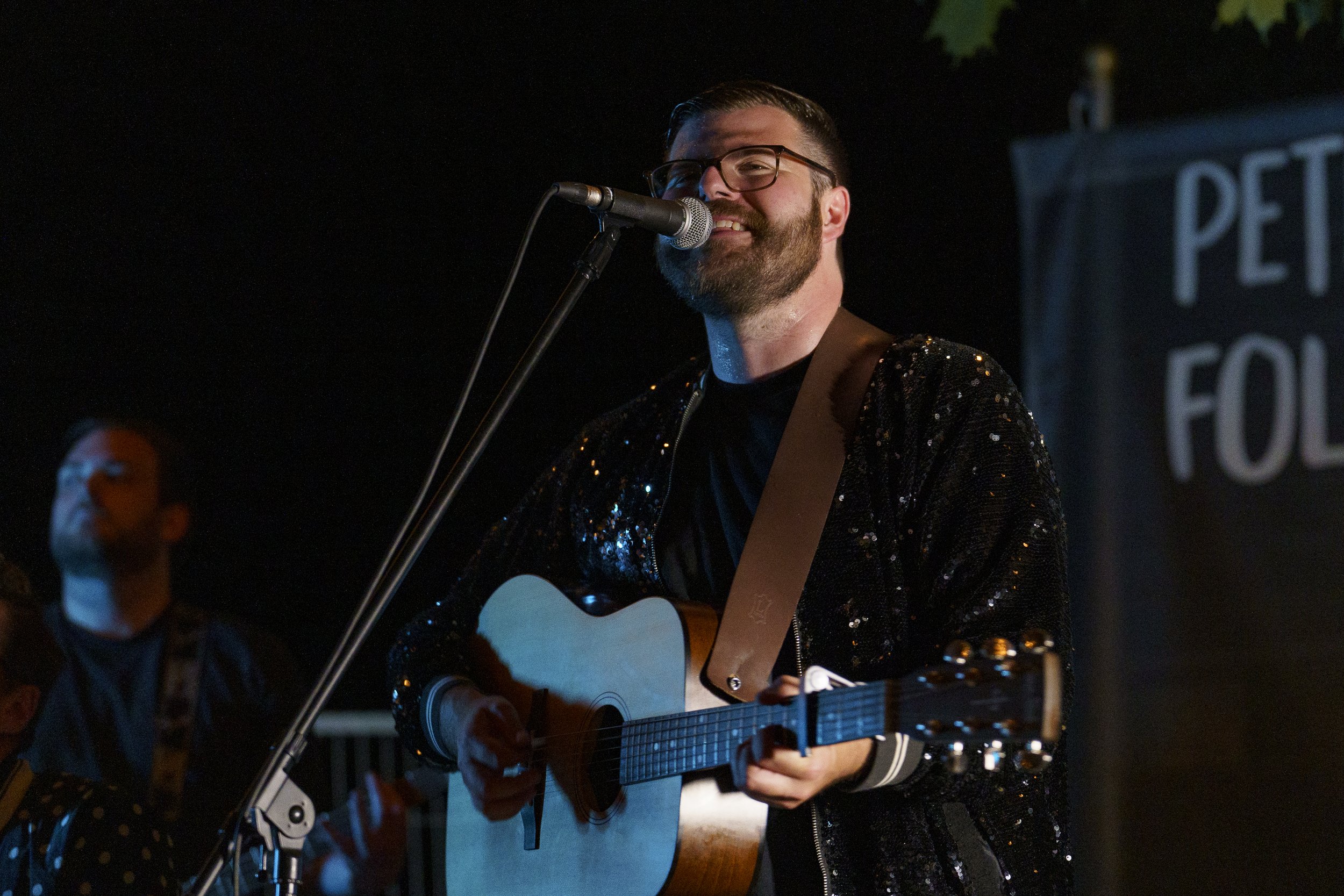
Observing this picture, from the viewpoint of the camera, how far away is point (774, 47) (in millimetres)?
4094

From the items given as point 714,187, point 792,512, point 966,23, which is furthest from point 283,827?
point 966,23

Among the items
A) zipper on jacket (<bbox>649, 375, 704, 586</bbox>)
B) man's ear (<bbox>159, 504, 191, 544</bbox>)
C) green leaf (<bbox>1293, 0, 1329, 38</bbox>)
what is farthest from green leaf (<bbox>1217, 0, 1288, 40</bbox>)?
man's ear (<bbox>159, 504, 191, 544</bbox>)

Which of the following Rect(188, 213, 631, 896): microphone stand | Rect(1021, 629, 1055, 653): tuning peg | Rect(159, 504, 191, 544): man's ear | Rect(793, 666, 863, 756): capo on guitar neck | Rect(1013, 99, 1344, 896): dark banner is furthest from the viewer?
Rect(159, 504, 191, 544): man's ear

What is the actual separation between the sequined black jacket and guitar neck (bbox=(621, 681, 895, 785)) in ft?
0.65

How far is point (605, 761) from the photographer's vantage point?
2250 mm

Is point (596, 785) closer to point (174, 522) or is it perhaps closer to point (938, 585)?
point (938, 585)

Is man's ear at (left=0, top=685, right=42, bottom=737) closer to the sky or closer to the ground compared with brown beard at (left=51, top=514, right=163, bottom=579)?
closer to the ground

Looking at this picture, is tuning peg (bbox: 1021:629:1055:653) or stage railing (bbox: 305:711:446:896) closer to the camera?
tuning peg (bbox: 1021:629:1055:653)

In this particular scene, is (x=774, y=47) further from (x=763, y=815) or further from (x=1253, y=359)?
(x=763, y=815)

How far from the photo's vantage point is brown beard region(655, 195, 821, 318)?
243 cm

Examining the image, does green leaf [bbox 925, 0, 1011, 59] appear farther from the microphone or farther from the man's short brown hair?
the microphone

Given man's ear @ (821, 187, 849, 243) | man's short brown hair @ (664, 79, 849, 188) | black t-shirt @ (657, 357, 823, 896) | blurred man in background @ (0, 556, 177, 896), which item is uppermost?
man's short brown hair @ (664, 79, 849, 188)

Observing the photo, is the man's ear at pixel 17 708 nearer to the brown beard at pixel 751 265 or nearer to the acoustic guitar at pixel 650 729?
the acoustic guitar at pixel 650 729

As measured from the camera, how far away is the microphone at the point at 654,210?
2047 millimetres
